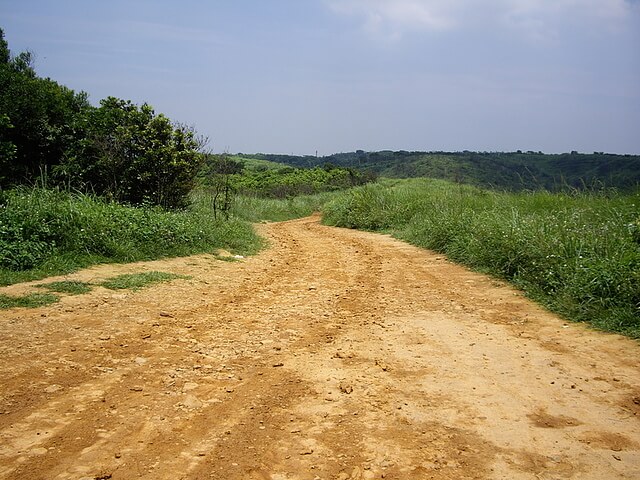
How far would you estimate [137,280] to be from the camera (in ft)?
21.8

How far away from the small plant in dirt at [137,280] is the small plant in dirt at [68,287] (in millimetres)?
288

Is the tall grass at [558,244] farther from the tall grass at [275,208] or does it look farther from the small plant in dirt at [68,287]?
the tall grass at [275,208]

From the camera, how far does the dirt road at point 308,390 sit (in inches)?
104

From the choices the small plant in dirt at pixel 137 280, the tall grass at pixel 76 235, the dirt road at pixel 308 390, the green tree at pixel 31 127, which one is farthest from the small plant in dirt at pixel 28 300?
the green tree at pixel 31 127

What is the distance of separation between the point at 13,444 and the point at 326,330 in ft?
9.53

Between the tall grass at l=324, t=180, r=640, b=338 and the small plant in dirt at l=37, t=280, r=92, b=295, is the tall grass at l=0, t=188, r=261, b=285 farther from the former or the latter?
the tall grass at l=324, t=180, r=640, b=338

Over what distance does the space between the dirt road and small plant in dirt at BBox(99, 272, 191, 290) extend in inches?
11.0

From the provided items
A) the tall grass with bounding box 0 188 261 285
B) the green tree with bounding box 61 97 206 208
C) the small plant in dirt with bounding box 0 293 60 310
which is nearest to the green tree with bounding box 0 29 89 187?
the green tree with bounding box 61 97 206 208

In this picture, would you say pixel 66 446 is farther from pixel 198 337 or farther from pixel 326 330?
pixel 326 330

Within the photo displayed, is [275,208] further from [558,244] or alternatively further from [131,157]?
[558,244]

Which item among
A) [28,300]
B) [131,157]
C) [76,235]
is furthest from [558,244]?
[131,157]

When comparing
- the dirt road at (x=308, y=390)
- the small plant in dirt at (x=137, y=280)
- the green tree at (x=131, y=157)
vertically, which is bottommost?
the dirt road at (x=308, y=390)

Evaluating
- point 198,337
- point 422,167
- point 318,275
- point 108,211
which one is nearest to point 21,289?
point 198,337

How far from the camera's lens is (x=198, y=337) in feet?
15.3
